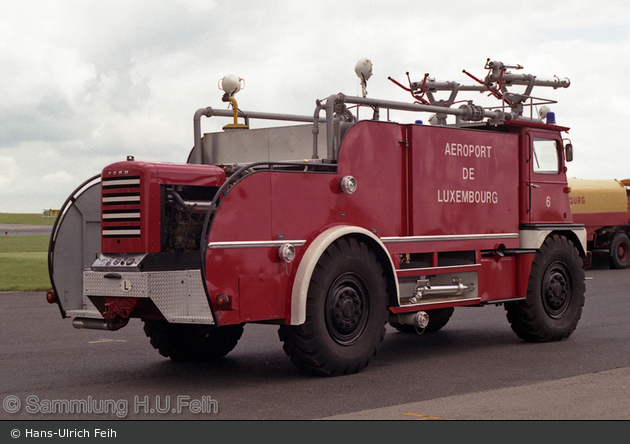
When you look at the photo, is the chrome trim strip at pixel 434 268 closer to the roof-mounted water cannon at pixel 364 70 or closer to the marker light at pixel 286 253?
the marker light at pixel 286 253

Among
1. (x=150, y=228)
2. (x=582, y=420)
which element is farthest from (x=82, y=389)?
(x=582, y=420)

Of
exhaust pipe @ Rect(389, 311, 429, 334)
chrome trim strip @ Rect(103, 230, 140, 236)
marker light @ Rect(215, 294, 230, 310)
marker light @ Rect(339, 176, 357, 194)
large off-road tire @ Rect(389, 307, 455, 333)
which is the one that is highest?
marker light @ Rect(339, 176, 357, 194)

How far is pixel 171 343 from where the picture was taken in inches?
389

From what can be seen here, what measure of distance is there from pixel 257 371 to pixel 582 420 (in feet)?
12.5

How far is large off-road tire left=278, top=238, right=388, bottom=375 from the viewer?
8531mm

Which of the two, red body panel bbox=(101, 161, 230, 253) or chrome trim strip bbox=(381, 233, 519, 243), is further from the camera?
chrome trim strip bbox=(381, 233, 519, 243)

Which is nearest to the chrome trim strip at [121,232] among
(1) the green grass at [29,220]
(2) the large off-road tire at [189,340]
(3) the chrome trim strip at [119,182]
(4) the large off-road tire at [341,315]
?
(3) the chrome trim strip at [119,182]

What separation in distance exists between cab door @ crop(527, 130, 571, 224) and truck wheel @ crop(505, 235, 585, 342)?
0.36m

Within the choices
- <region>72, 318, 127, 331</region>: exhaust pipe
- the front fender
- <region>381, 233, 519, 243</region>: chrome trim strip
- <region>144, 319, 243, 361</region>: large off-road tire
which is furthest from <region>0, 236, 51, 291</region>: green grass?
the front fender

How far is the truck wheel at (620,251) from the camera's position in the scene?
94.6 feet

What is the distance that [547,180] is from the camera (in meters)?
11.9

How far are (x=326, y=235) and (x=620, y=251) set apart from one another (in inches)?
903

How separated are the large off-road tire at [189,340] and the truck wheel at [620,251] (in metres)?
21.5

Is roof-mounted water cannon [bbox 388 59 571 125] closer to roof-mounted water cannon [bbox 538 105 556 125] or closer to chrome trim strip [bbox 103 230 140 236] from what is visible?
roof-mounted water cannon [bbox 538 105 556 125]
